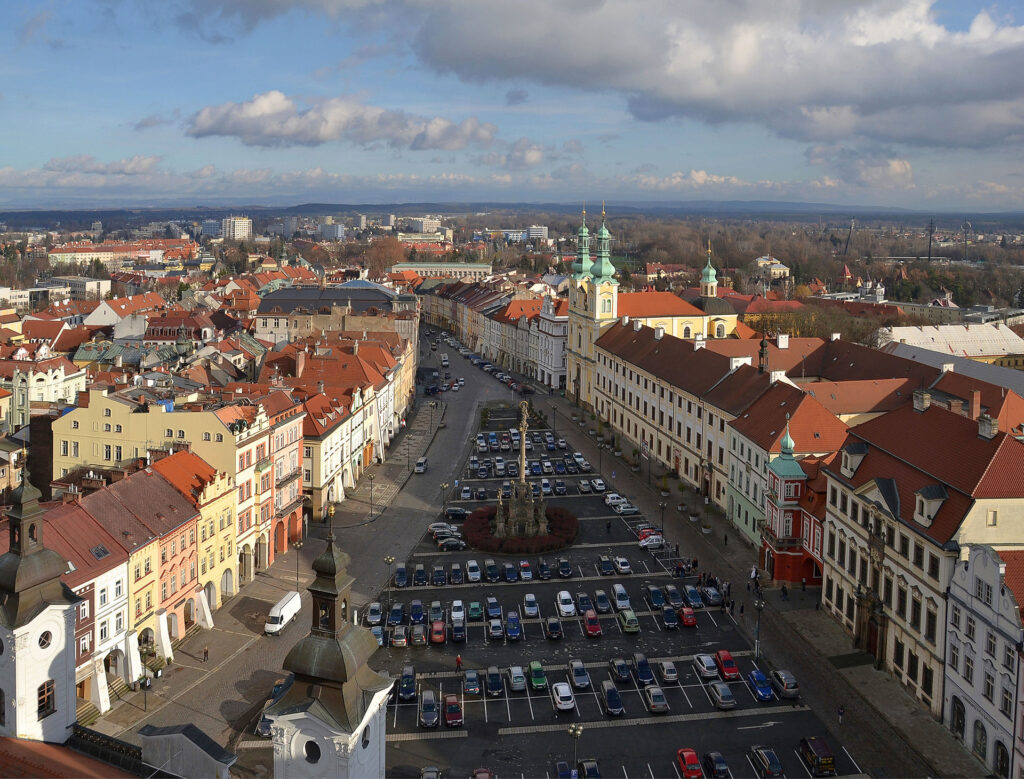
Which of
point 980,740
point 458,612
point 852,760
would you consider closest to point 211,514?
point 458,612

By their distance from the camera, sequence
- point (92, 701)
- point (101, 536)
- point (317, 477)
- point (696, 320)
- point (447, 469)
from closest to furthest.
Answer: point (92, 701) < point (101, 536) < point (317, 477) < point (447, 469) < point (696, 320)

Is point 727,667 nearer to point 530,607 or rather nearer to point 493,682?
point 493,682

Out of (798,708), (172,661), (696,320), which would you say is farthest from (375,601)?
(696,320)

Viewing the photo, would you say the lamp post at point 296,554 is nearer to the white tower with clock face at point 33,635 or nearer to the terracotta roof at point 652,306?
the white tower with clock face at point 33,635

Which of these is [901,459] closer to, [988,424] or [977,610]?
[988,424]

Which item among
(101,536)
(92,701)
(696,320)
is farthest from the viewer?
(696,320)

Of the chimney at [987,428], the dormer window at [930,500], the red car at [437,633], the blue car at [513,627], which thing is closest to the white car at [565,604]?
the blue car at [513,627]
